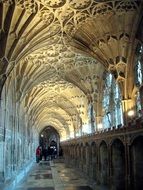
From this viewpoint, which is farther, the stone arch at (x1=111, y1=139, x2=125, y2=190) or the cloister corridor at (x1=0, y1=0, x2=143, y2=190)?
the stone arch at (x1=111, y1=139, x2=125, y2=190)

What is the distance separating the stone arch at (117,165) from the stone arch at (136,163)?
206 centimetres

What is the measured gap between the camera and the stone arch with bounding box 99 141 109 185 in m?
21.2

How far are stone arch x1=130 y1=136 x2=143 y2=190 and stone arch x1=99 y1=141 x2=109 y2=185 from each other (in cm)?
465

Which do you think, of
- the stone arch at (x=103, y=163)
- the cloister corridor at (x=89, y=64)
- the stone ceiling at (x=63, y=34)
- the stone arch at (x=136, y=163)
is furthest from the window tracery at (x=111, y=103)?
the stone arch at (x=136, y=163)

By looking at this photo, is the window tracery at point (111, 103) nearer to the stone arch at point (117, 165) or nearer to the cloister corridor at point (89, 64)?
the cloister corridor at point (89, 64)

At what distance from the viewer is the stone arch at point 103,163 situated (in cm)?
2125

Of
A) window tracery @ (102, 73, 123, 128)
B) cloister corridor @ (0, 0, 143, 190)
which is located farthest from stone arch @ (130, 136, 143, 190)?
window tracery @ (102, 73, 123, 128)

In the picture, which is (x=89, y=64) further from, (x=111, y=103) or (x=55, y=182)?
(x=55, y=182)

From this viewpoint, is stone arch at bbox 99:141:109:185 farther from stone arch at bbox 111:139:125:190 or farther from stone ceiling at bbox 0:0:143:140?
stone ceiling at bbox 0:0:143:140

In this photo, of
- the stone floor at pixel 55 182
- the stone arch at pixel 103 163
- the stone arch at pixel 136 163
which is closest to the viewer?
the stone arch at pixel 136 163

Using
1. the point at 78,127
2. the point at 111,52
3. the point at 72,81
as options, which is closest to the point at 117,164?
the point at 111,52

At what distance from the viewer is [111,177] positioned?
18.8 m

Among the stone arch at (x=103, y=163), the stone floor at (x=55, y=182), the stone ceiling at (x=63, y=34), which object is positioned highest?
the stone ceiling at (x=63, y=34)

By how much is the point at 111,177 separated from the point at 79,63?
10.3 m
